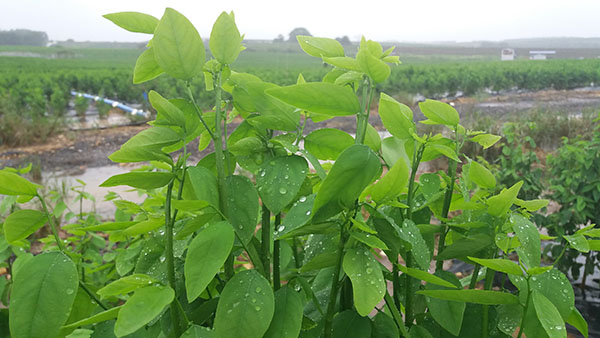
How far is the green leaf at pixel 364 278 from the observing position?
9.9 inches

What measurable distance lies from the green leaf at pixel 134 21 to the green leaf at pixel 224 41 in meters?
0.05

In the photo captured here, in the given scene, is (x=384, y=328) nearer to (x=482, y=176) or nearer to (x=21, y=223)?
(x=482, y=176)

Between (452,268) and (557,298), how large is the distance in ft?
5.40

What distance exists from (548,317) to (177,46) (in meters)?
0.29

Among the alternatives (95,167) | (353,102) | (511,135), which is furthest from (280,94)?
(95,167)

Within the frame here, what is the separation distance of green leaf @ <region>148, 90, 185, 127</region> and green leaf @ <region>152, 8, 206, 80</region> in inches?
0.8

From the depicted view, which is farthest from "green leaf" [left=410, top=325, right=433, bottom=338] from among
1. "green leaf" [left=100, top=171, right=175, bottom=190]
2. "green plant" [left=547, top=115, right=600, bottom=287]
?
"green plant" [left=547, top=115, right=600, bottom=287]

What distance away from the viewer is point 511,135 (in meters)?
2.01

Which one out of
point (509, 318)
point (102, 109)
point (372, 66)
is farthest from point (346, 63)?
point (102, 109)

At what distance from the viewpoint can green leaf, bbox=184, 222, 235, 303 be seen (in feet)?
0.83

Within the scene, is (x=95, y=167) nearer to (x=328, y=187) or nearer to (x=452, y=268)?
(x=452, y=268)

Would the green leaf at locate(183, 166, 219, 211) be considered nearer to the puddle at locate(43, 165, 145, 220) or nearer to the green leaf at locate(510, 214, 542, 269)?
the green leaf at locate(510, 214, 542, 269)

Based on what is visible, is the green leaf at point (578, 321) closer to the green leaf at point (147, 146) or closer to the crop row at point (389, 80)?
the green leaf at point (147, 146)

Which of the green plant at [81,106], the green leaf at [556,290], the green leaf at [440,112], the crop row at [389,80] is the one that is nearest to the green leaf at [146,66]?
the green leaf at [440,112]
